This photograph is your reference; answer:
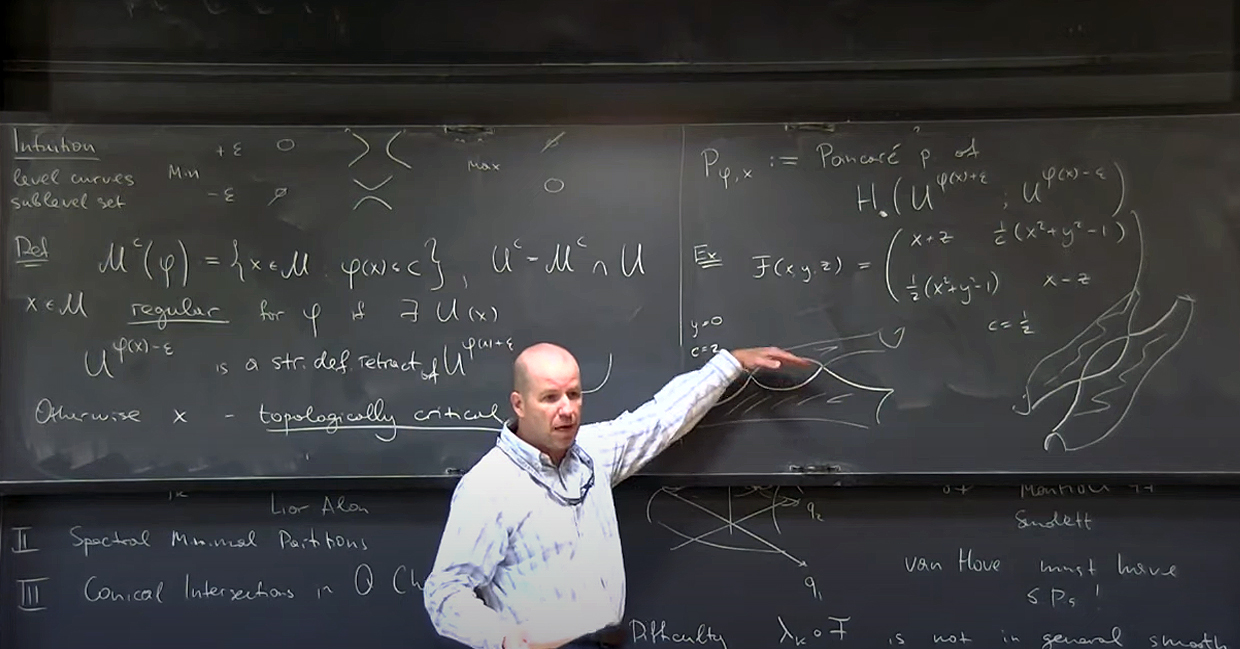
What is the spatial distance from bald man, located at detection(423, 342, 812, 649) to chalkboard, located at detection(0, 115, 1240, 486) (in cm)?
34

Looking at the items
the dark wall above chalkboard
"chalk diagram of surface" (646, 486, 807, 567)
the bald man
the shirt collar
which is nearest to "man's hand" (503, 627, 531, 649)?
the bald man

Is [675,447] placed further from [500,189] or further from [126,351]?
[126,351]

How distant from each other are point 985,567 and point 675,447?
93 cm

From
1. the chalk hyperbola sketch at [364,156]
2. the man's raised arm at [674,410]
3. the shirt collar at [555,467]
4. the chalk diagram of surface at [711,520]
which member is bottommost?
the chalk diagram of surface at [711,520]

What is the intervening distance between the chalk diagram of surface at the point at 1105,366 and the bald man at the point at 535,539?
123 centimetres

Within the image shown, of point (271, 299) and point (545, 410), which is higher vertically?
point (271, 299)

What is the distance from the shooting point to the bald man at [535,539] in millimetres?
1808

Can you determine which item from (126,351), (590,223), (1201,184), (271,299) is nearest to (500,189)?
→ (590,223)

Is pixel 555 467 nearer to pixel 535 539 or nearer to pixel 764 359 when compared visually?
pixel 535 539

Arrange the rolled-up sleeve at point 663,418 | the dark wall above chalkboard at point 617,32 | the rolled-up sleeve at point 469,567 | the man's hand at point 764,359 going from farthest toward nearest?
1. the dark wall above chalkboard at point 617,32
2. the man's hand at point 764,359
3. the rolled-up sleeve at point 663,418
4. the rolled-up sleeve at point 469,567

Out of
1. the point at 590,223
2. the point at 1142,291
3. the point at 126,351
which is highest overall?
the point at 590,223

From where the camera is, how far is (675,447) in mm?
2246

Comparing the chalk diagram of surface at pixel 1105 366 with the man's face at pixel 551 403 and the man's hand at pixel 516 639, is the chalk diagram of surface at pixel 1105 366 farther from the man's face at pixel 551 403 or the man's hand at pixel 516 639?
the man's hand at pixel 516 639

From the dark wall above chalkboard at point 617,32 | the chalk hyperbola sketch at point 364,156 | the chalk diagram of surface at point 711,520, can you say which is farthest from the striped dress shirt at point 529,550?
the dark wall above chalkboard at point 617,32
